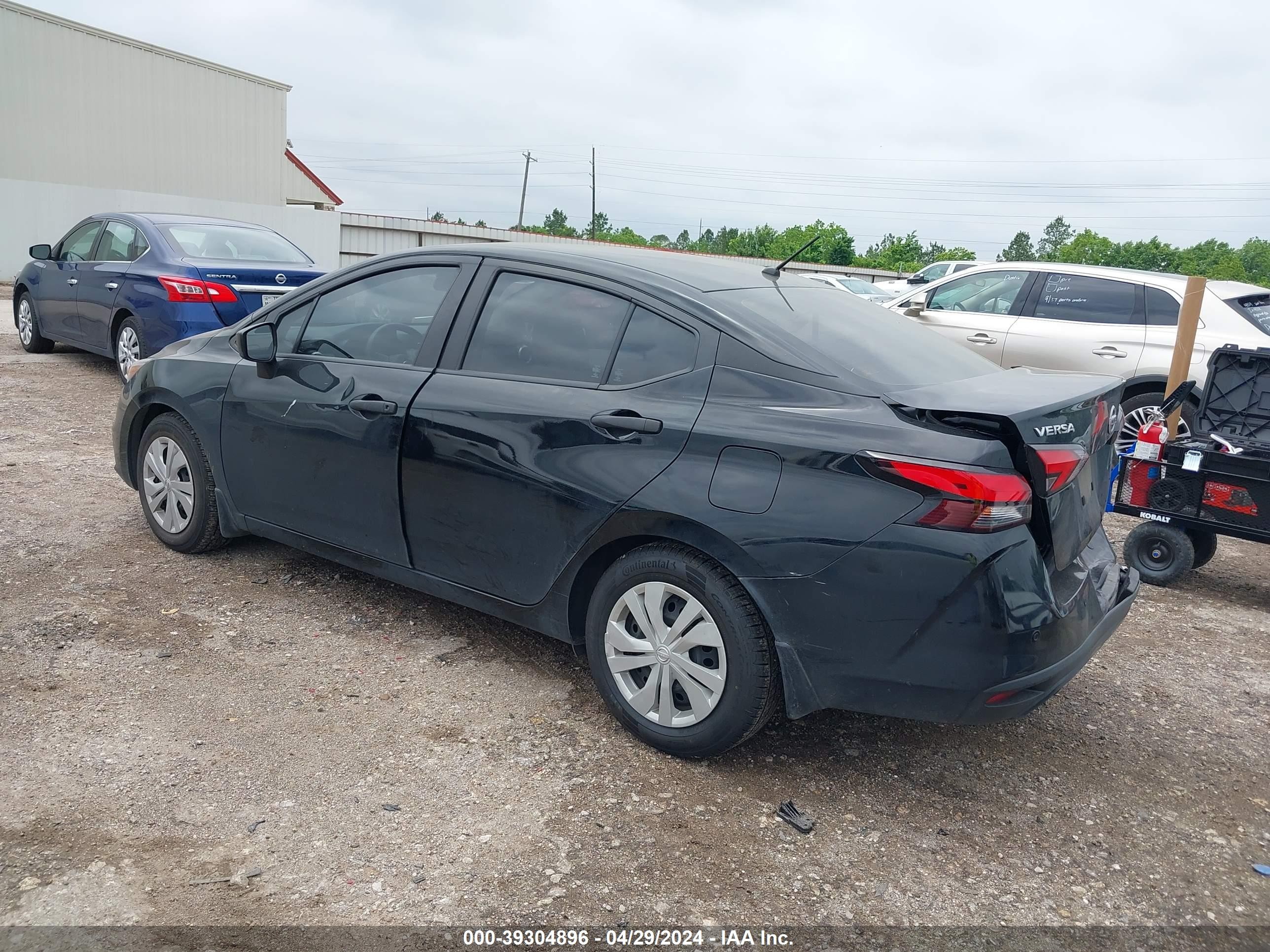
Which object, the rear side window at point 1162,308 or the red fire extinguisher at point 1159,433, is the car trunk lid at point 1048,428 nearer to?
the red fire extinguisher at point 1159,433

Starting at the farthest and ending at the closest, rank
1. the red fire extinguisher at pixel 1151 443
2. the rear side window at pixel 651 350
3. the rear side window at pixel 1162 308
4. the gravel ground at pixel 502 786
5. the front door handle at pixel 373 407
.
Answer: the rear side window at pixel 1162 308 → the red fire extinguisher at pixel 1151 443 → the front door handle at pixel 373 407 → the rear side window at pixel 651 350 → the gravel ground at pixel 502 786

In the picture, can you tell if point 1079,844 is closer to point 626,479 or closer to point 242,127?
point 626,479

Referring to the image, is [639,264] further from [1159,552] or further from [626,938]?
[1159,552]

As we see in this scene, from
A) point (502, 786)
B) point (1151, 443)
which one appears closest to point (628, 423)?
point (502, 786)

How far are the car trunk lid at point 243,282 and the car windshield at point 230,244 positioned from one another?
0.74 feet

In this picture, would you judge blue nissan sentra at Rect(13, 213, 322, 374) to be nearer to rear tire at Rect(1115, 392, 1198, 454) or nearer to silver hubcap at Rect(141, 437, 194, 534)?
silver hubcap at Rect(141, 437, 194, 534)

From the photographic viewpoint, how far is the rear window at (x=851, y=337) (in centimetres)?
325

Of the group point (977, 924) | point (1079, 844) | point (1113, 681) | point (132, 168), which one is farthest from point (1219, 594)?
point (132, 168)

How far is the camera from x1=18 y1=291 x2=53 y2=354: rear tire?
34.1ft

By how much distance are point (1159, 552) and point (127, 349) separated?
26.1 feet

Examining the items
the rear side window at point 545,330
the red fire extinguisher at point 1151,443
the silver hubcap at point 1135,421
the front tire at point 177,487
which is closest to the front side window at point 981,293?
the silver hubcap at point 1135,421

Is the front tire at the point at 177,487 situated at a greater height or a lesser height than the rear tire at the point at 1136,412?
lesser

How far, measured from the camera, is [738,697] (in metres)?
3.10

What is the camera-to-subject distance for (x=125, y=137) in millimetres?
26938
